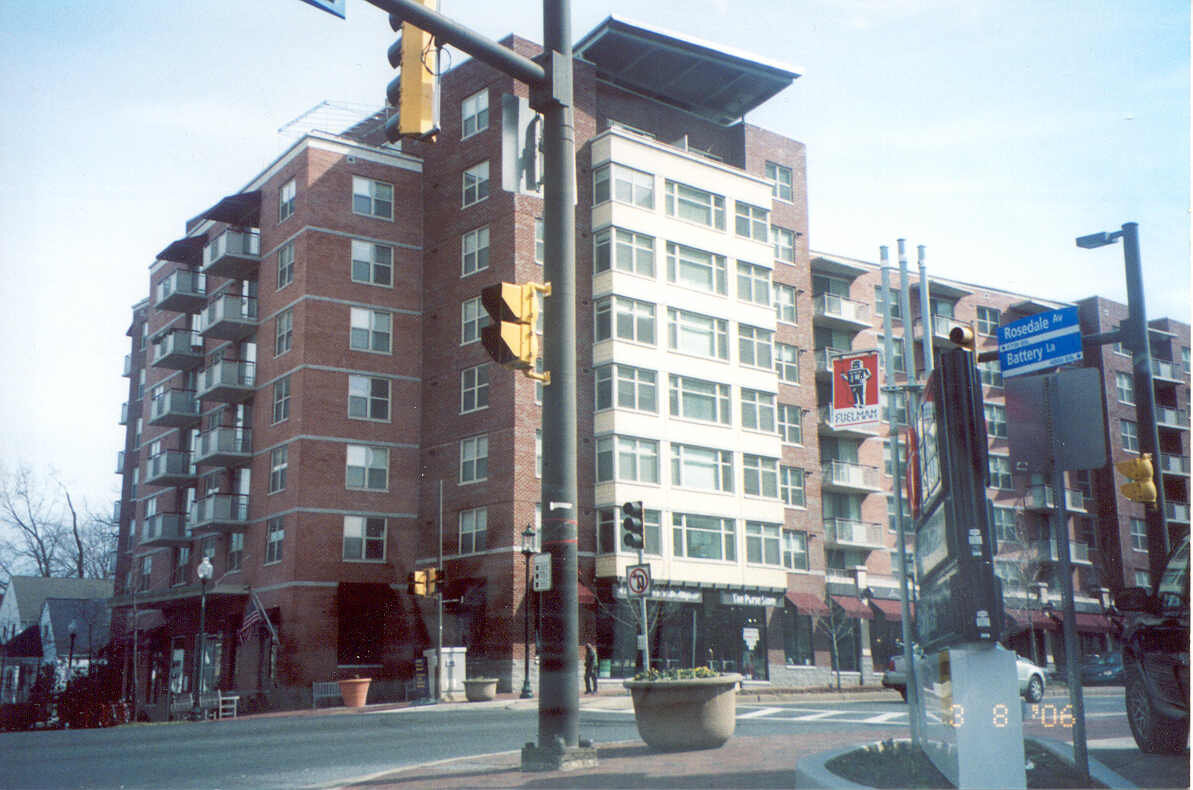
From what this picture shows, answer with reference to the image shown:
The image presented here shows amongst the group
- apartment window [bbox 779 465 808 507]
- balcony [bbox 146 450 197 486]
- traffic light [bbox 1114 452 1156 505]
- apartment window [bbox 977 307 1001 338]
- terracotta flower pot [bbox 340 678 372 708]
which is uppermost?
apartment window [bbox 977 307 1001 338]

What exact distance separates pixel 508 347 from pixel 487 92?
119 feet

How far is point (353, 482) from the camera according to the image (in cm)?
4278

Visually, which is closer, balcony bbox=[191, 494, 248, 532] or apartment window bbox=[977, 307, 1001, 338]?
balcony bbox=[191, 494, 248, 532]

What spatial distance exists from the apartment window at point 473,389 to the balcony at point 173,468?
1523cm

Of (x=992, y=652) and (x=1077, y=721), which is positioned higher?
(x=992, y=652)

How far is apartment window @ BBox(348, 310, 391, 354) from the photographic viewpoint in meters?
44.0

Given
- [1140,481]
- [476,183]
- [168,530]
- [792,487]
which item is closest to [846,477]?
[792,487]

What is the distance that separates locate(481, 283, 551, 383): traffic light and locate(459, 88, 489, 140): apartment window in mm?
35737

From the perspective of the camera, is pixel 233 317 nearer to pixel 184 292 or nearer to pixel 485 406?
pixel 184 292

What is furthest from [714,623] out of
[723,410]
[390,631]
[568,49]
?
[568,49]

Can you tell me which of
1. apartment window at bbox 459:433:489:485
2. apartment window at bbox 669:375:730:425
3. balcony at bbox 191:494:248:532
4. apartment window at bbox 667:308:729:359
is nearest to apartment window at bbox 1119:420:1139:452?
apartment window at bbox 669:375:730:425

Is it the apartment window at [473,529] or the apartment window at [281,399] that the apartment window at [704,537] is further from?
the apartment window at [281,399]

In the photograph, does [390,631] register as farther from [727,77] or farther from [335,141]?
[727,77]

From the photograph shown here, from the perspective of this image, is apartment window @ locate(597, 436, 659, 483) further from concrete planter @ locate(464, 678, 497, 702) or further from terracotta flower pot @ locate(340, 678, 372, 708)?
terracotta flower pot @ locate(340, 678, 372, 708)
